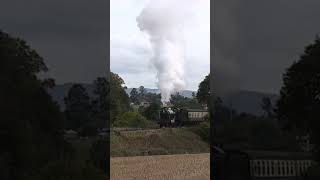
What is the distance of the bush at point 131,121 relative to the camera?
19.0 metres

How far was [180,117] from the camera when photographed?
20.7 metres

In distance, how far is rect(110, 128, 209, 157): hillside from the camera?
16.0 m

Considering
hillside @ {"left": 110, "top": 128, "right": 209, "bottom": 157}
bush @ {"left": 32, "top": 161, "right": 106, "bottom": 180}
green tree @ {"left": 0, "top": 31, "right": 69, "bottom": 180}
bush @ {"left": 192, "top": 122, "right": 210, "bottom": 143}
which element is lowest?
hillside @ {"left": 110, "top": 128, "right": 209, "bottom": 157}

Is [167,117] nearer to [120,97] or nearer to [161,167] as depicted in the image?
[120,97]

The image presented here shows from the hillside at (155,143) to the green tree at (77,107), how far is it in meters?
10.2

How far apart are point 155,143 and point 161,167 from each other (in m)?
3.82

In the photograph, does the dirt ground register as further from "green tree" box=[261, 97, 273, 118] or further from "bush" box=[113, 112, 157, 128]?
"green tree" box=[261, 97, 273, 118]

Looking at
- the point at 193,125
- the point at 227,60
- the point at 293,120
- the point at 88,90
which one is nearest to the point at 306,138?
the point at 293,120

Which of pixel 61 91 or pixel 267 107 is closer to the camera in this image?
pixel 61 91

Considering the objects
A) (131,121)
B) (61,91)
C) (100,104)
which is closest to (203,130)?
(131,121)

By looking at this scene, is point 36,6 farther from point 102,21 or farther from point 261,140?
point 261,140

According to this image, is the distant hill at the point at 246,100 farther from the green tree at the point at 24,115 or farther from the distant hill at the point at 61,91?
the green tree at the point at 24,115

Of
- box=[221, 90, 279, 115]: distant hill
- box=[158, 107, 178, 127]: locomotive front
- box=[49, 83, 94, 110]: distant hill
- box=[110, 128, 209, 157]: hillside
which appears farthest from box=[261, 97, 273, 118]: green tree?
box=[158, 107, 178, 127]: locomotive front

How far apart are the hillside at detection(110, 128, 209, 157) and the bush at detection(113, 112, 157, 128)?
4.30ft
